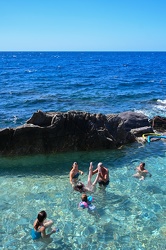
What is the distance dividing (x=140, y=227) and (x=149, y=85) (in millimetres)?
42514

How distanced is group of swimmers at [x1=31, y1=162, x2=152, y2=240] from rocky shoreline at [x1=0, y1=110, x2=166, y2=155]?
132 inches

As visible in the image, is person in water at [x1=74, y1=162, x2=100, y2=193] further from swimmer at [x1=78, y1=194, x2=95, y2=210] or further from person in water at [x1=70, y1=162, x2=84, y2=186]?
swimmer at [x1=78, y1=194, x2=95, y2=210]

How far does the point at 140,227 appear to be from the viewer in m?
11.3

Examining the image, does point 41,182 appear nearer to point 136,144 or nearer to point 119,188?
point 119,188

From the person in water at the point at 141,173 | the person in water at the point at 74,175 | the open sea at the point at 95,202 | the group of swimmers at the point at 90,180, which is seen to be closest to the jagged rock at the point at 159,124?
the open sea at the point at 95,202

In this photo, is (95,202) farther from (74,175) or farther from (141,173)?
(141,173)

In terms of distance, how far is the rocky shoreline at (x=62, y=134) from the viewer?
17.7 meters

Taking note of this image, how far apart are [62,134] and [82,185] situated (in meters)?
5.06

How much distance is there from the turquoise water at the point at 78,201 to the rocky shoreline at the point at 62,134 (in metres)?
0.63

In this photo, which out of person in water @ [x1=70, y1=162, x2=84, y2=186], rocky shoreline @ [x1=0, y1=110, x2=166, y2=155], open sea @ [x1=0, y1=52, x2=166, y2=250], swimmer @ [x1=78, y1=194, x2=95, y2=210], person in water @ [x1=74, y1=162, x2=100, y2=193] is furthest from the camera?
rocky shoreline @ [x1=0, y1=110, x2=166, y2=155]

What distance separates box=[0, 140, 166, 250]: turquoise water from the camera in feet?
34.9

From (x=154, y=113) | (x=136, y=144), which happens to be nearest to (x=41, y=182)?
(x=136, y=144)

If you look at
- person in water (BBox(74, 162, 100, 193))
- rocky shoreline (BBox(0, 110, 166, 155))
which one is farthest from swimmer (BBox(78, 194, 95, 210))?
rocky shoreline (BBox(0, 110, 166, 155))

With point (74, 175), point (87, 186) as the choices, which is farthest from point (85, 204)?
point (74, 175)
